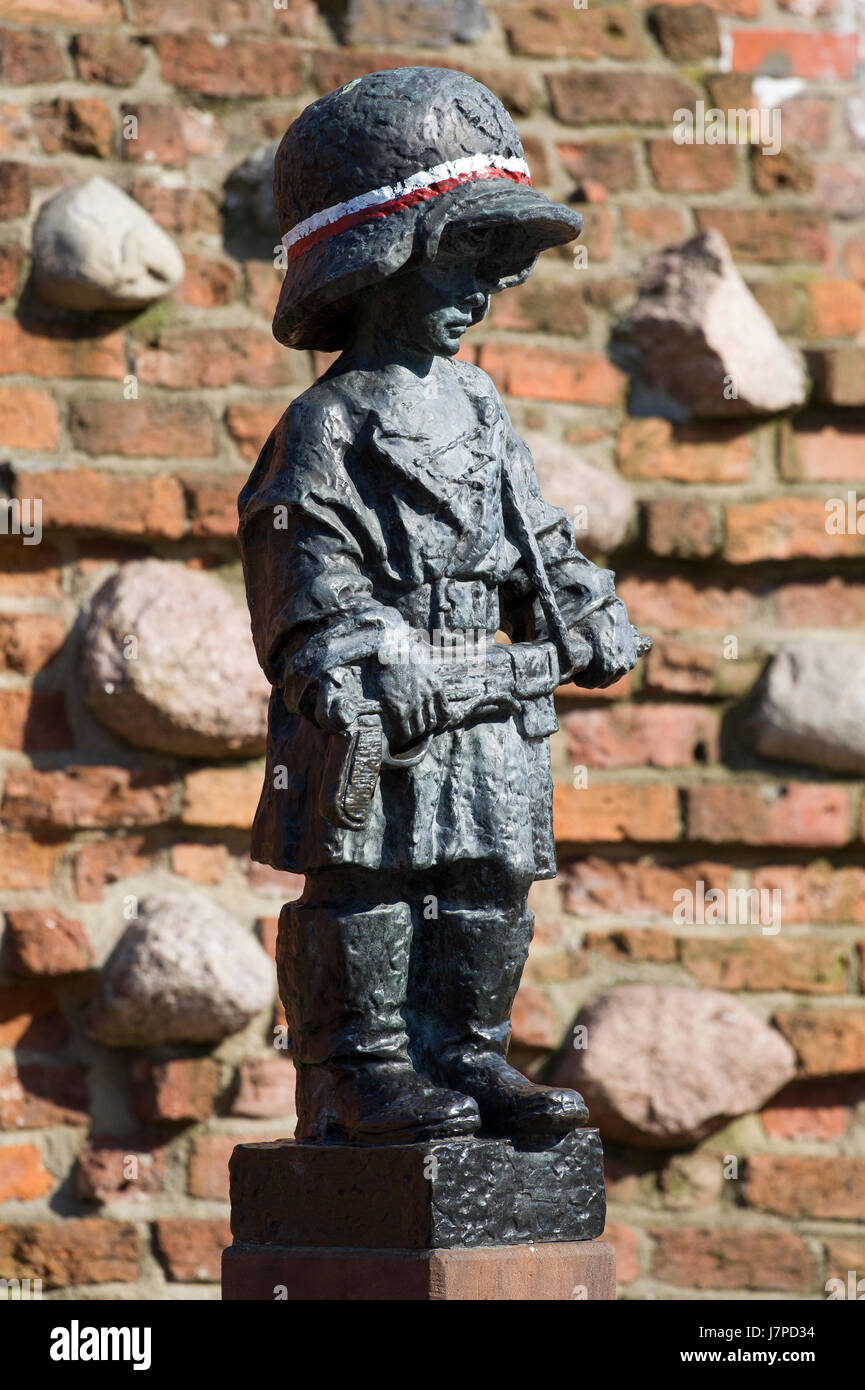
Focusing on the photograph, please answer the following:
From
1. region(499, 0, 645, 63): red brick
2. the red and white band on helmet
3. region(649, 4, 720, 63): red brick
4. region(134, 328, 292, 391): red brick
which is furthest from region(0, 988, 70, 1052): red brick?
region(649, 4, 720, 63): red brick

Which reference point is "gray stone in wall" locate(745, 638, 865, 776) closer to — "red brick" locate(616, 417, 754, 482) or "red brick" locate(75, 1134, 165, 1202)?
"red brick" locate(616, 417, 754, 482)

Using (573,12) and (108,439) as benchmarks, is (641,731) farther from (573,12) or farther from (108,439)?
(573,12)

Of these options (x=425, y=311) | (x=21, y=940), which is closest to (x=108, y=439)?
(x=21, y=940)

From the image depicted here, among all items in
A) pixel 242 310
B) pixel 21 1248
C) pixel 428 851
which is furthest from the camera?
pixel 242 310

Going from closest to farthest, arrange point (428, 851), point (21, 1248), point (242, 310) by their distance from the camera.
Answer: point (428, 851) → point (21, 1248) → point (242, 310)

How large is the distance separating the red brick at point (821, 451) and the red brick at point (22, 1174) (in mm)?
1430

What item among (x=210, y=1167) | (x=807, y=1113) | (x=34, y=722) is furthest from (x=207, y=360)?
(x=807, y=1113)

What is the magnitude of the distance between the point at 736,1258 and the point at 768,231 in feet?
4.88

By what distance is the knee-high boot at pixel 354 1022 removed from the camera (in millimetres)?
1797

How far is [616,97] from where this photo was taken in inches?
114

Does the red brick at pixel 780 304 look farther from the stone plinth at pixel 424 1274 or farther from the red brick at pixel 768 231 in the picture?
the stone plinth at pixel 424 1274

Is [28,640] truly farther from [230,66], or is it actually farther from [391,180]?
[391,180]

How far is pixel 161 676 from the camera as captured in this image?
8.59ft

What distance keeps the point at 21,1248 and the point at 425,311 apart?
137 cm
